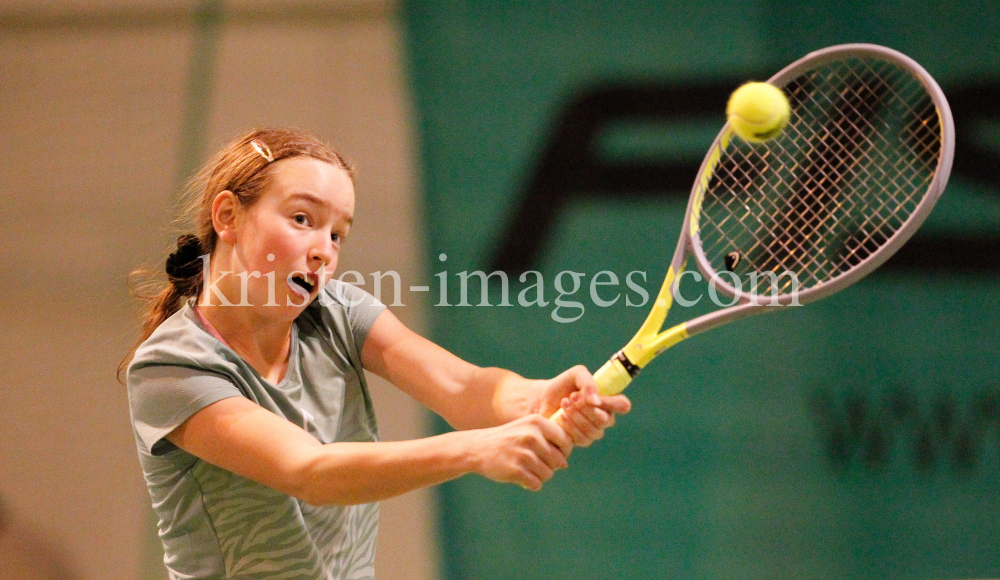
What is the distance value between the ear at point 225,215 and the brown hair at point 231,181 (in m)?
0.01

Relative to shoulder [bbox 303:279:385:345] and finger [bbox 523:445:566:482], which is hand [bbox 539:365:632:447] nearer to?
finger [bbox 523:445:566:482]

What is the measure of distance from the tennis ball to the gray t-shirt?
736 mm

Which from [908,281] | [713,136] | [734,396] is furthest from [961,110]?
[734,396]

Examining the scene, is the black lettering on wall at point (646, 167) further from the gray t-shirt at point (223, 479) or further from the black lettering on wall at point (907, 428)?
the gray t-shirt at point (223, 479)

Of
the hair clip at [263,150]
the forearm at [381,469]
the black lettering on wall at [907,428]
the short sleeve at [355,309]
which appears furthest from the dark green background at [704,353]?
the forearm at [381,469]

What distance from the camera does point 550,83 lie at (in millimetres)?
2439

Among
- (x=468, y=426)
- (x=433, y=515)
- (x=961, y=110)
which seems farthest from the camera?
(x=961, y=110)

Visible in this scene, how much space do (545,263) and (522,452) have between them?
1.45 meters

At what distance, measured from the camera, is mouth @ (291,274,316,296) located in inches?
48.9

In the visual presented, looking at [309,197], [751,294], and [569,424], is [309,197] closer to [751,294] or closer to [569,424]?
[569,424]

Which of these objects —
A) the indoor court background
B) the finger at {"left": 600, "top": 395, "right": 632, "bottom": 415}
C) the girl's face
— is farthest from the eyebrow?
the indoor court background

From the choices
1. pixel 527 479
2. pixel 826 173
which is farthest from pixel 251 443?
pixel 826 173

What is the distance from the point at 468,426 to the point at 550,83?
136 centimetres

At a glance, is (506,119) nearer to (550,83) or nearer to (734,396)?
(550,83)
